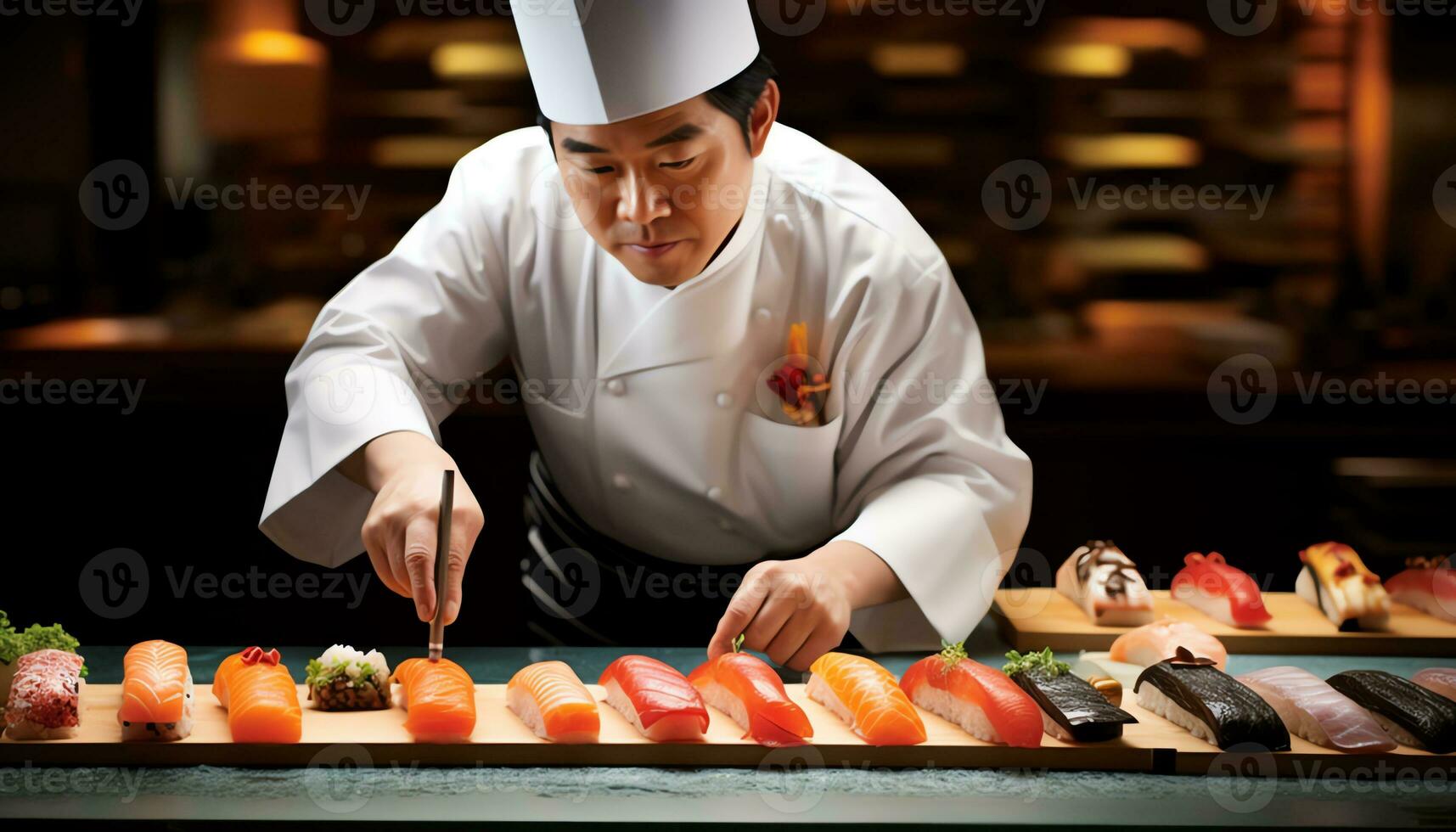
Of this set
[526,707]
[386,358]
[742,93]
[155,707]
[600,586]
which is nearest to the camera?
[155,707]

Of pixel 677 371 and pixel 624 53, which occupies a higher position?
pixel 624 53

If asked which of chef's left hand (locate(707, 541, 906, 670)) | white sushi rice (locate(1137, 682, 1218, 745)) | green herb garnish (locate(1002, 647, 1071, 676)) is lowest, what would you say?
white sushi rice (locate(1137, 682, 1218, 745))

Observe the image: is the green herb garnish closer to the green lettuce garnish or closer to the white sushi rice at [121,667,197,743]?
the white sushi rice at [121,667,197,743]

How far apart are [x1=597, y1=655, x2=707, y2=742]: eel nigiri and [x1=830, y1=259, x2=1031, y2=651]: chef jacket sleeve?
0.46 meters

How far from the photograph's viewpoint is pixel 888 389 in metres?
2.16

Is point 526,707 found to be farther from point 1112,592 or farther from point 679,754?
point 1112,592

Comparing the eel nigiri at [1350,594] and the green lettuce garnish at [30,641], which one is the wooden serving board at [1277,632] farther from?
the green lettuce garnish at [30,641]

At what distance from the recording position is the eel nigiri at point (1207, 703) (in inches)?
59.5

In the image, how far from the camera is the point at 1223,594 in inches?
83.7

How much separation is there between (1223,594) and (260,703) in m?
1.48

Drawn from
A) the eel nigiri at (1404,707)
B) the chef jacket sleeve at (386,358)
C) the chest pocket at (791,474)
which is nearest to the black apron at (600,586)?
the chest pocket at (791,474)

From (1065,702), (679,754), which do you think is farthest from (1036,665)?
(679,754)

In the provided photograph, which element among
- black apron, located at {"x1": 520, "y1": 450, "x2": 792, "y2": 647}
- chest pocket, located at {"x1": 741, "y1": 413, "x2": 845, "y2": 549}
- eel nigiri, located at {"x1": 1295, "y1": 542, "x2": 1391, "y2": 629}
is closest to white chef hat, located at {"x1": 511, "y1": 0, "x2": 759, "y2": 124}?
chest pocket, located at {"x1": 741, "y1": 413, "x2": 845, "y2": 549}

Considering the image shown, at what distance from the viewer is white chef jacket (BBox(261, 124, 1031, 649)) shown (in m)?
2.07
